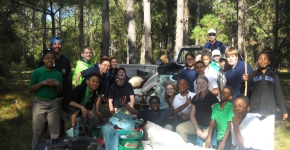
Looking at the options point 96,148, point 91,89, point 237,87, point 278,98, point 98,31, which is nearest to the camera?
point 96,148

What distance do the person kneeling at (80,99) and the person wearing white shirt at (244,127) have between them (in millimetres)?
1843

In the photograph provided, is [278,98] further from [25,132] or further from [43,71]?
[25,132]

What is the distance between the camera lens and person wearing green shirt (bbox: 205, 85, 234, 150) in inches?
181

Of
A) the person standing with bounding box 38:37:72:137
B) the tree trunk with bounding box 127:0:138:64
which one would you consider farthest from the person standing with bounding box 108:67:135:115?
the tree trunk with bounding box 127:0:138:64

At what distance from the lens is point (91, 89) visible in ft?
15.1

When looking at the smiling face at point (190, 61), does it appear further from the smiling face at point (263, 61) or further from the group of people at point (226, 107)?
the smiling face at point (263, 61)

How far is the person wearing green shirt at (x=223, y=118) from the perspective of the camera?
15.1 ft

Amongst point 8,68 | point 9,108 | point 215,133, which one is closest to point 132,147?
point 215,133

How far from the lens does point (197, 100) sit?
5.08 meters

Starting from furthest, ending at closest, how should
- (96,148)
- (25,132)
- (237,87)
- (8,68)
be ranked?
1. (8,68)
2. (25,132)
3. (237,87)
4. (96,148)

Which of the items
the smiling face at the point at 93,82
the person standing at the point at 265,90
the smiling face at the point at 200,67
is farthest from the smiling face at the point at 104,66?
the person standing at the point at 265,90

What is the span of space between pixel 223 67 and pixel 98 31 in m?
34.2

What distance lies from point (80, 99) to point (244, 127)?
2.20 m

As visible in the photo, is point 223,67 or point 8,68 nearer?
point 223,67
